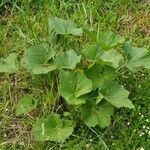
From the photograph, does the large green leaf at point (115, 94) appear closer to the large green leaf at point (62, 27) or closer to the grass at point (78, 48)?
the grass at point (78, 48)

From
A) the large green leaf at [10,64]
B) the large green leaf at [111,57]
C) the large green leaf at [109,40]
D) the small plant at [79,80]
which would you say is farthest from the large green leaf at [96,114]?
the large green leaf at [10,64]

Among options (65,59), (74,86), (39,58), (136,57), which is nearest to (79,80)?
(74,86)

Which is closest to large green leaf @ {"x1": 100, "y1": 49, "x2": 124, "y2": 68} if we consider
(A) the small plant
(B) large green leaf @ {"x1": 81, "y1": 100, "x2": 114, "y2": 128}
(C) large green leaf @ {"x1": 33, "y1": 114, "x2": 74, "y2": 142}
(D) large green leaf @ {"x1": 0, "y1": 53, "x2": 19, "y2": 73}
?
(A) the small plant

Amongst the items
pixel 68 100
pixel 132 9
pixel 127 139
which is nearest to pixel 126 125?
pixel 127 139

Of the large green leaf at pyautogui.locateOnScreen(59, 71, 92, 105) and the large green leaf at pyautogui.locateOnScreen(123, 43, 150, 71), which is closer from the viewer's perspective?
the large green leaf at pyautogui.locateOnScreen(59, 71, 92, 105)

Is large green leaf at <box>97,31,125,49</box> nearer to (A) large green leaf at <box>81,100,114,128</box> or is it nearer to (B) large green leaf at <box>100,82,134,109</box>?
(B) large green leaf at <box>100,82,134,109</box>

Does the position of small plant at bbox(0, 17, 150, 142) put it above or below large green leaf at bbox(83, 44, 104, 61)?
below

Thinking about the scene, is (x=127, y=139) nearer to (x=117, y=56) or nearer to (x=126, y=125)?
Answer: (x=126, y=125)

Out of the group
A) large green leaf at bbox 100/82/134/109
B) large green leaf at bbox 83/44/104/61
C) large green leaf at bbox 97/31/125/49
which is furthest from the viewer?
large green leaf at bbox 97/31/125/49
